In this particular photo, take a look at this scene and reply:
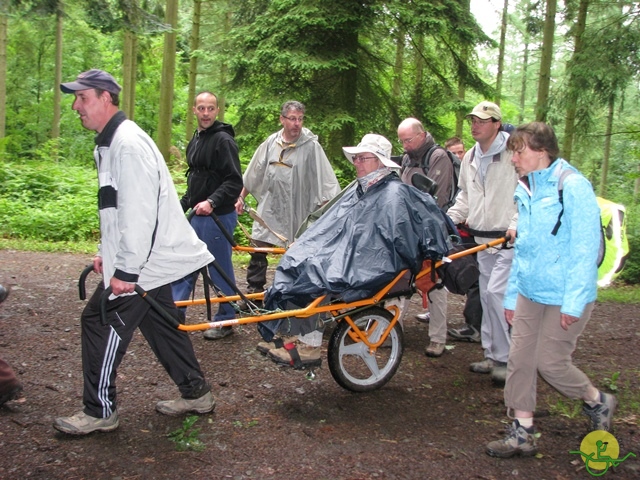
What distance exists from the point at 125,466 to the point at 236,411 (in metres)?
1.02

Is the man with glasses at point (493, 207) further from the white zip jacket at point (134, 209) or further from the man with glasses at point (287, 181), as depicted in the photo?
the white zip jacket at point (134, 209)

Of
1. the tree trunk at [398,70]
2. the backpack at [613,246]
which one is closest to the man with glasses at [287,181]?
the backpack at [613,246]

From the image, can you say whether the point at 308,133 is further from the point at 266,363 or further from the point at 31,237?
the point at 31,237

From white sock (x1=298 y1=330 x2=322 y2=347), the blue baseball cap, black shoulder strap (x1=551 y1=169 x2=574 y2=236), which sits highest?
the blue baseball cap

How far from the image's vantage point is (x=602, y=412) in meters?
4.00

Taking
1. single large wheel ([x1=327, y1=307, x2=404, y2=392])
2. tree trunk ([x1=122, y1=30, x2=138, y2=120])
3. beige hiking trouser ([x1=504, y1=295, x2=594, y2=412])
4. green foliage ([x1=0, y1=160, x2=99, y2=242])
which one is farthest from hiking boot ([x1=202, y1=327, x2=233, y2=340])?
tree trunk ([x1=122, y1=30, x2=138, y2=120])

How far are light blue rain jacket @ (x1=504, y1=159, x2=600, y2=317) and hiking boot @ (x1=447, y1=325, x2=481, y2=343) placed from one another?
2.53 metres

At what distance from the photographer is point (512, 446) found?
151 inches

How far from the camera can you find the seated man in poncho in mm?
4340

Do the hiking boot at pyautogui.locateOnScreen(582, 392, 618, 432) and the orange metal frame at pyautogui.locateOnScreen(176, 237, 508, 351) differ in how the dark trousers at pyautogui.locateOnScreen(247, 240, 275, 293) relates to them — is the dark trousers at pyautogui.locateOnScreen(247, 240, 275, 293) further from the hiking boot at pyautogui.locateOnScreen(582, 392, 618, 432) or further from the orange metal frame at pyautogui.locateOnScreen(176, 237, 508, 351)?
the hiking boot at pyautogui.locateOnScreen(582, 392, 618, 432)

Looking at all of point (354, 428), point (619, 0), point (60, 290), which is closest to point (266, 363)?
point (354, 428)

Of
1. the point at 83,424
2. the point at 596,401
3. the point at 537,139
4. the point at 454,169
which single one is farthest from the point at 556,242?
the point at 83,424

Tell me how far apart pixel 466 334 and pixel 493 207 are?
1753mm

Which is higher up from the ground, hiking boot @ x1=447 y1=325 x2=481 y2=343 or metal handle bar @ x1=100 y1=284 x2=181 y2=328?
metal handle bar @ x1=100 y1=284 x2=181 y2=328
